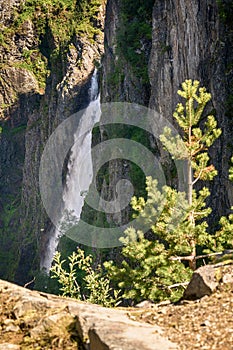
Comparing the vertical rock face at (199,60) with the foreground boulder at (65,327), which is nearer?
the foreground boulder at (65,327)

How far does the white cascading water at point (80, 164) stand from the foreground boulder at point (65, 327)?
43103 mm

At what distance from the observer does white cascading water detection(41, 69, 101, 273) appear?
171ft

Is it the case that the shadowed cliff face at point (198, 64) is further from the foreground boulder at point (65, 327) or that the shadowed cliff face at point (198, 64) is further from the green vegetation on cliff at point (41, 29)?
the green vegetation on cliff at point (41, 29)

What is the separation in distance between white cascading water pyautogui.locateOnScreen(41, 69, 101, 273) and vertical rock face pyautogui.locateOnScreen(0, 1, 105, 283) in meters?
2.41

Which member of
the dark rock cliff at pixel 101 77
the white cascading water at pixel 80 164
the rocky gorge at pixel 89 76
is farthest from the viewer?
the white cascading water at pixel 80 164

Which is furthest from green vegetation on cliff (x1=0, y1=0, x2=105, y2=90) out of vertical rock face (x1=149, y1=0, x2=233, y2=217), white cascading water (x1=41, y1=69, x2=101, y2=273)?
vertical rock face (x1=149, y1=0, x2=233, y2=217)

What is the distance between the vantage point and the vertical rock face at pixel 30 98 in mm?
56812

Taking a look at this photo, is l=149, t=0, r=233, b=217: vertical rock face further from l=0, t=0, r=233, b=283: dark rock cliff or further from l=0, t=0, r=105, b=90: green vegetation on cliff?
l=0, t=0, r=105, b=90: green vegetation on cliff

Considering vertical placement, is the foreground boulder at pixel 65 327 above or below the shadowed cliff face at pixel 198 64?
below

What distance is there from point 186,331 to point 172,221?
5.64m

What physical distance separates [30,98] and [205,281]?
5916 cm

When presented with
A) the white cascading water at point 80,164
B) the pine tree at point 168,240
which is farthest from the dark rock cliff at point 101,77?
the pine tree at point 168,240

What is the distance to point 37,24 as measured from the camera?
2564 inches

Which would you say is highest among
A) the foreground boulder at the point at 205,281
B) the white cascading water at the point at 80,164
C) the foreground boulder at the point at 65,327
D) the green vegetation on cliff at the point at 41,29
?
the green vegetation on cliff at the point at 41,29
